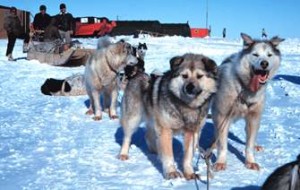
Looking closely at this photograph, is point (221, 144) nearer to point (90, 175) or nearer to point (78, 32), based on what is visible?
point (90, 175)

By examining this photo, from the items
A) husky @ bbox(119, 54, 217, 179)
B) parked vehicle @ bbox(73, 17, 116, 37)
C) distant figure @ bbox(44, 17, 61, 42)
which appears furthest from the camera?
parked vehicle @ bbox(73, 17, 116, 37)

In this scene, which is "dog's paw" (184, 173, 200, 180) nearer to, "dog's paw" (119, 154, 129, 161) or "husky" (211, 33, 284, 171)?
"husky" (211, 33, 284, 171)

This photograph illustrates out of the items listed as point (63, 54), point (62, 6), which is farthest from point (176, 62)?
point (62, 6)

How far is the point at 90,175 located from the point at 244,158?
5.15ft

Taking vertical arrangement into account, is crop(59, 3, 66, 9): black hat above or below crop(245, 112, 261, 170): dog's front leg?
above

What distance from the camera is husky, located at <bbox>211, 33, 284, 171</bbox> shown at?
424 centimetres

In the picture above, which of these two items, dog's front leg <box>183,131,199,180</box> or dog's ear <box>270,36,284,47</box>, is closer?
dog's front leg <box>183,131,199,180</box>

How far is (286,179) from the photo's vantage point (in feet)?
8.54

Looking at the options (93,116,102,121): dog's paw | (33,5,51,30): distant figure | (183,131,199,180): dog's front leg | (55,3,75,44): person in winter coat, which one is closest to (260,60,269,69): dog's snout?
(183,131,199,180): dog's front leg

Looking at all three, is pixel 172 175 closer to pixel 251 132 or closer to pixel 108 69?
pixel 251 132

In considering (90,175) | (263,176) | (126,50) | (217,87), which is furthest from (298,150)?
(126,50)

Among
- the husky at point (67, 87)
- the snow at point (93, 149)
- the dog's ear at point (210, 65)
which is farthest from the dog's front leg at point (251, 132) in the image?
the husky at point (67, 87)

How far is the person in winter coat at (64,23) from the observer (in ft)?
44.2

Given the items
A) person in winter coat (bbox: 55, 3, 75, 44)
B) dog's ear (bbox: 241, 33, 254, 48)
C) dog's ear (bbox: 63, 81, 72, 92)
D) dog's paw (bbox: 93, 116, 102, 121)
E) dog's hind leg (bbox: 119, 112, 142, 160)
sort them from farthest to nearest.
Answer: person in winter coat (bbox: 55, 3, 75, 44) < dog's ear (bbox: 63, 81, 72, 92) < dog's paw (bbox: 93, 116, 102, 121) < dog's hind leg (bbox: 119, 112, 142, 160) < dog's ear (bbox: 241, 33, 254, 48)
